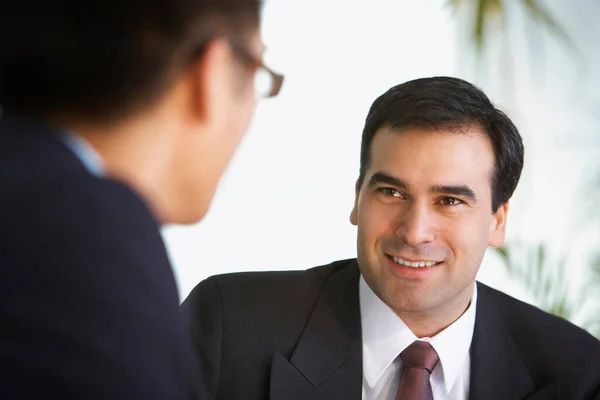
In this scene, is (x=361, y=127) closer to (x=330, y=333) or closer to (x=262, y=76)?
(x=330, y=333)

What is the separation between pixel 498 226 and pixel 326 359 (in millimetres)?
591

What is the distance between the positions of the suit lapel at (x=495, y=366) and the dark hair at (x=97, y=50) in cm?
147

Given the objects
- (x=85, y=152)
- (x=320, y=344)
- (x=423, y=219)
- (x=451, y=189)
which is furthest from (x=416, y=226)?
(x=85, y=152)

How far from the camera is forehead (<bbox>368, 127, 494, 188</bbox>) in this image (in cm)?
191

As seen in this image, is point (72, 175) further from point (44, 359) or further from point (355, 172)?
point (355, 172)

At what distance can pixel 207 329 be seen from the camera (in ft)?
6.31

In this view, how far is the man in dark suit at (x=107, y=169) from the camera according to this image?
561 mm

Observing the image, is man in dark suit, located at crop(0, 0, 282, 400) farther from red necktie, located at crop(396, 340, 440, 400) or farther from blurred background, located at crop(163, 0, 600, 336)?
blurred background, located at crop(163, 0, 600, 336)

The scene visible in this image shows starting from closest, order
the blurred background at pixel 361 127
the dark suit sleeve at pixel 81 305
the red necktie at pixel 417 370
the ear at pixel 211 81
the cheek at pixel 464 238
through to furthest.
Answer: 1. the dark suit sleeve at pixel 81 305
2. the ear at pixel 211 81
3. the red necktie at pixel 417 370
4. the cheek at pixel 464 238
5. the blurred background at pixel 361 127

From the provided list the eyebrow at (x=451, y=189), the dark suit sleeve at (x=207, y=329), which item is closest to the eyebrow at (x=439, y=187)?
the eyebrow at (x=451, y=189)

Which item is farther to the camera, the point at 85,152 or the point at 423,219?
the point at 423,219

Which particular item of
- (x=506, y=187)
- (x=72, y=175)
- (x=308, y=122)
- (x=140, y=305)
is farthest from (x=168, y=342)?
(x=308, y=122)

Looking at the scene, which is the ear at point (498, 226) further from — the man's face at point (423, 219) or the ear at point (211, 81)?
the ear at point (211, 81)

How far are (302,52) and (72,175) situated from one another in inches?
123
